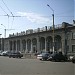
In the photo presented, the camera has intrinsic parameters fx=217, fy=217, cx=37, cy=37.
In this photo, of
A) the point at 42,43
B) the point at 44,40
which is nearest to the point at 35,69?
the point at 44,40

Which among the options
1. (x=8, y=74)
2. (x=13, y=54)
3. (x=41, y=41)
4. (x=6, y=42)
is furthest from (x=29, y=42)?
(x=8, y=74)

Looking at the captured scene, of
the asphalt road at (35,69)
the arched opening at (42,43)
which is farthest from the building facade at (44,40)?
the asphalt road at (35,69)

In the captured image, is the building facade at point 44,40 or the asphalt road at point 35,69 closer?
the asphalt road at point 35,69

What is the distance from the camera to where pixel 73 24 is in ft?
186

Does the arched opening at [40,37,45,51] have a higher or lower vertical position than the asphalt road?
higher

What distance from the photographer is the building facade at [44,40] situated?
5704 centimetres

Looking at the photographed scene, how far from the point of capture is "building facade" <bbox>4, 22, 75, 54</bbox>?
57.0 metres

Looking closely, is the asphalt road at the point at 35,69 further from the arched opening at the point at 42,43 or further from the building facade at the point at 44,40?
the arched opening at the point at 42,43

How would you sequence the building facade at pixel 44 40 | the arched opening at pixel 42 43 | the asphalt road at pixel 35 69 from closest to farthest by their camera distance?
the asphalt road at pixel 35 69 < the building facade at pixel 44 40 < the arched opening at pixel 42 43

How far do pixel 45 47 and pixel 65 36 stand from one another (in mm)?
13949

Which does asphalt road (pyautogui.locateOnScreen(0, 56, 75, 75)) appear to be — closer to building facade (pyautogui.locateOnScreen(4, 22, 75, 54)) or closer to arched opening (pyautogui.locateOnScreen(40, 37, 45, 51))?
building facade (pyautogui.locateOnScreen(4, 22, 75, 54))

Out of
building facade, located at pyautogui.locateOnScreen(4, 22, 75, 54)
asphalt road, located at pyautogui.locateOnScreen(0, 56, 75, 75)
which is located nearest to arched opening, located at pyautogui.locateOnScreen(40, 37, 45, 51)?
building facade, located at pyautogui.locateOnScreen(4, 22, 75, 54)

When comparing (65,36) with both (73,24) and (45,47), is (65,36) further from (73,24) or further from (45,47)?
(45,47)

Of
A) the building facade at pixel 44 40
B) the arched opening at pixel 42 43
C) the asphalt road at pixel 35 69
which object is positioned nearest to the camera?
the asphalt road at pixel 35 69
